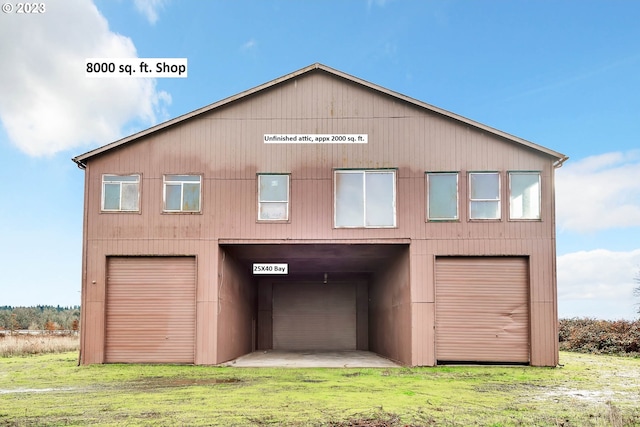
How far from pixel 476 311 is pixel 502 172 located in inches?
180

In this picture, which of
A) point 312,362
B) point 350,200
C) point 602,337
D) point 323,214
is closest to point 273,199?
point 323,214

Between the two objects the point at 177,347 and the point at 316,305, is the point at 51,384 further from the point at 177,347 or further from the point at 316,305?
the point at 316,305

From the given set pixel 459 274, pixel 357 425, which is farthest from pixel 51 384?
pixel 459 274

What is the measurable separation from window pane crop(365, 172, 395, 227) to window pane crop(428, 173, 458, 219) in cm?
126

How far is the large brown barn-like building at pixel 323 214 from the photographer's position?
62.1ft

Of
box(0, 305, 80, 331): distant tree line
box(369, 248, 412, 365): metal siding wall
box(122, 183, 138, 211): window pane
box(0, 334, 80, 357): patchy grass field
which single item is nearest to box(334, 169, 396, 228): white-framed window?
box(369, 248, 412, 365): metal siding wall

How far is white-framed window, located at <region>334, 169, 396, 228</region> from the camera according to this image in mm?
19219

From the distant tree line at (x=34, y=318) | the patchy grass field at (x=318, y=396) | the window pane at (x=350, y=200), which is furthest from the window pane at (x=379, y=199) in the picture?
the distant tree line at (x=34, y=318)

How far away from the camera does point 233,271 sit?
2136 centimetres

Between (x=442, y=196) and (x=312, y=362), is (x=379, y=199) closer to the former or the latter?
(x=442, y=196)

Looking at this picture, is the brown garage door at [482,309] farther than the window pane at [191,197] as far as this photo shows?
No

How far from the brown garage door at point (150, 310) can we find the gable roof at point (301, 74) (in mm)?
3670

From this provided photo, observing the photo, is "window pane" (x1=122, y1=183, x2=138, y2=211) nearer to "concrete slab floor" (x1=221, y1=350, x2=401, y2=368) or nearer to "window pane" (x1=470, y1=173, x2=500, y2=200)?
"concrete slab floor" (x1=221, y1=350, x2=401, y2=368)

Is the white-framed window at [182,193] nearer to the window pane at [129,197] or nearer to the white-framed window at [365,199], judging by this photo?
the window pane at [129,197]
